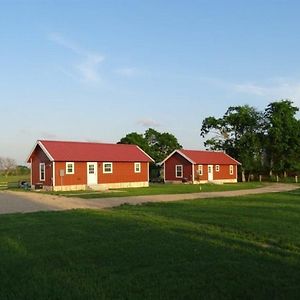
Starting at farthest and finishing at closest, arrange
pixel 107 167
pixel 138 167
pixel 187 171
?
pixel 187 171, pixel 138 167, pixel 107 167

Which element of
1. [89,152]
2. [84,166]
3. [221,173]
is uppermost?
[89,152]

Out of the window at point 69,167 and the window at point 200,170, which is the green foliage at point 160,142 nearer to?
Result: the window at point 200,170

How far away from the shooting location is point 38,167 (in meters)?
42.5

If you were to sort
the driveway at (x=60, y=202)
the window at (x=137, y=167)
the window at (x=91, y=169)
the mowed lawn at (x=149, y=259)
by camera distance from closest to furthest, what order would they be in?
the mowed lawn at (x=149, y=259) → the driveway at (x=60, y=202) → the window at (x=91, y=169) → the window at (x=137, y=167)

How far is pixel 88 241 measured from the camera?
10984mm

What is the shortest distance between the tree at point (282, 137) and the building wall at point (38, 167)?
3451 centimetres

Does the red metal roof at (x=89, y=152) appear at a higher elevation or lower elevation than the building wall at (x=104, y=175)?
higher

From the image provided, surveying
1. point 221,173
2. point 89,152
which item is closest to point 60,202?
point 89,152

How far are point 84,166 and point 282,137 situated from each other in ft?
107

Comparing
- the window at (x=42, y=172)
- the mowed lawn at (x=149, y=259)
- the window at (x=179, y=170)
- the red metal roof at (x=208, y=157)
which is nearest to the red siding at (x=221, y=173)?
the red metal roof at (x=208, y=157)

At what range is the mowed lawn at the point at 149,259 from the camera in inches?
265

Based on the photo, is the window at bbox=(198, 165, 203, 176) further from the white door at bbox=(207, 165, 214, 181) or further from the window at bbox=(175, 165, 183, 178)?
the window at bbox=(175, 165, 183, 178)

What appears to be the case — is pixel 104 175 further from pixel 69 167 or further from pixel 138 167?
pixel 138 167

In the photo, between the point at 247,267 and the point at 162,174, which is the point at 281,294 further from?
the point at 162,174
